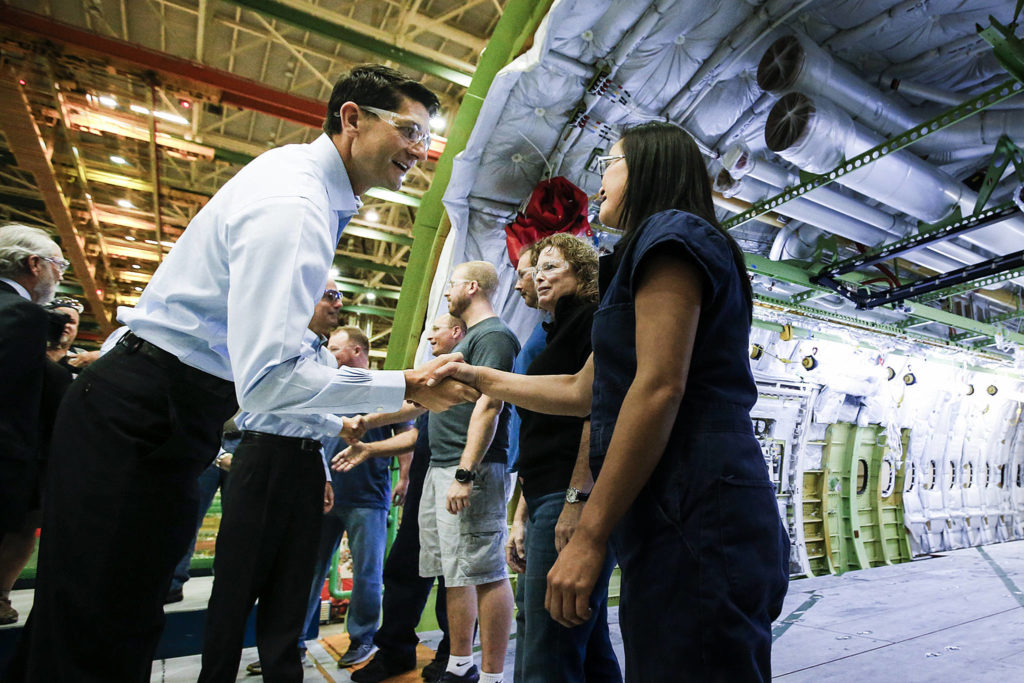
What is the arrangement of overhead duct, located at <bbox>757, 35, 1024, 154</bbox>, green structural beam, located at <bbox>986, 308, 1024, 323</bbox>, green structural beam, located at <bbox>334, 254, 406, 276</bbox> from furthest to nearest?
1. green structural beam, located at <bbox>334, 254, 406, 276</bbox>
2. green structural beam, located at <bbox>986, 308, 1024, 323</bbox>
3. overhead duct, located at <bbox>757, 35, 1024, 154</bbox>

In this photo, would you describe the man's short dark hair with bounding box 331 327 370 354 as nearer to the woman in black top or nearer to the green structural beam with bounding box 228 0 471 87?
the woman in black top

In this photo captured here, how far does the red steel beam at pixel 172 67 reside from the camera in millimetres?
5617

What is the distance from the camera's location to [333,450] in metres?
3.74

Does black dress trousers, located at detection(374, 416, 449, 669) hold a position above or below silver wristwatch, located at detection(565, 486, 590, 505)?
below

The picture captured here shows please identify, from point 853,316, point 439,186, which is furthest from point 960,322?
point 439,186

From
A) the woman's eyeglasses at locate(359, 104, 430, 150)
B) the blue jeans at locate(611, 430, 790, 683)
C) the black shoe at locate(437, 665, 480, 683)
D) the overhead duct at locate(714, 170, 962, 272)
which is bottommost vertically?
the black shoe at locate(437, 665, 480, 683)

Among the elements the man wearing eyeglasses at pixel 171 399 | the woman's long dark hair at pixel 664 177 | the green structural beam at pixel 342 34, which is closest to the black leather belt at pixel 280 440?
the man wearing eyeglasses at pixel 171 399

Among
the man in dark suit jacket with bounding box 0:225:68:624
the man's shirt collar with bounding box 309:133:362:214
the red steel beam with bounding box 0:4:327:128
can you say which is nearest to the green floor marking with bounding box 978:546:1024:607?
the man's shirt collar with bounding box 309:133:362:214

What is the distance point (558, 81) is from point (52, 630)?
319 centimetres

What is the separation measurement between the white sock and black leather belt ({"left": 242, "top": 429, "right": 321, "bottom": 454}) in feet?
3.83

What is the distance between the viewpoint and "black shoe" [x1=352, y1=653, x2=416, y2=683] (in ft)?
9.39

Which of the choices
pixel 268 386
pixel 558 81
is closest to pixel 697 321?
pixel 268 386

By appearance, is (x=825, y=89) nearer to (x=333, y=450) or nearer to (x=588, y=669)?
(x=588, y=669)

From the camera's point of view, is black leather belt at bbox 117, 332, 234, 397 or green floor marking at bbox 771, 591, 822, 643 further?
green floor marking at bbox 771, 591, 822, 643
